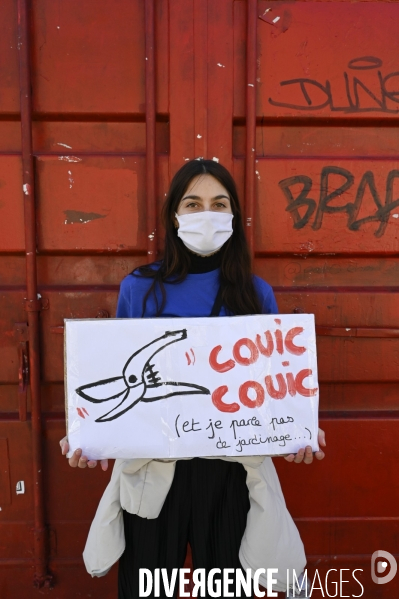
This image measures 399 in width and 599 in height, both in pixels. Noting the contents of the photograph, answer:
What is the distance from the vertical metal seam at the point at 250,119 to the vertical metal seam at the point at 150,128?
1.40 ft

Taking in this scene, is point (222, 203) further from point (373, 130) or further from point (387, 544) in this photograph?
point (387, 544)

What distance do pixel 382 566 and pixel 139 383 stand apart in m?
1.75

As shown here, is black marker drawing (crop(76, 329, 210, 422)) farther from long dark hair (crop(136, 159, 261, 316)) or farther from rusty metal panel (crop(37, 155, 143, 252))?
rusty metal panel (crop(37, 155, 143, 252))

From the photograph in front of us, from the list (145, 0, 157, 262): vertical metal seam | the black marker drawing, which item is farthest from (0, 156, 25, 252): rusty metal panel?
the black marker drawing

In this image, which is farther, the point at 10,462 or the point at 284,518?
the point at 10,462

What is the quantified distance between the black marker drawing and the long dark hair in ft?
0.50

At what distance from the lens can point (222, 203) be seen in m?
1.63

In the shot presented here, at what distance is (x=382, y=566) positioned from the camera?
2258 mm

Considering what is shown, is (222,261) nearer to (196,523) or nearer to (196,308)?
(196,308)

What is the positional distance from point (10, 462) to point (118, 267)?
108cm

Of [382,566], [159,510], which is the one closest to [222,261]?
[159,510]

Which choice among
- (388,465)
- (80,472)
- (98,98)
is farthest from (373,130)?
(80,472)

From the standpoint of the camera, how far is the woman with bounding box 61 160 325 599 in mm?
1546

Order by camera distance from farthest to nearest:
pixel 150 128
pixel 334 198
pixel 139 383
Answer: pixel 334 198, pixel 150 128, pixel 139 383
